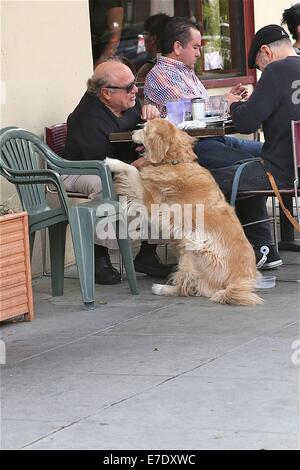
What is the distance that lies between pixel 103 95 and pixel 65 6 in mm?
1037

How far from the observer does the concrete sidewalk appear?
4.03 meters

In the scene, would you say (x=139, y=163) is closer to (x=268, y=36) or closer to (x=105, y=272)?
(x=105, y=272)

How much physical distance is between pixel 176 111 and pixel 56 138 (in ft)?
3.03

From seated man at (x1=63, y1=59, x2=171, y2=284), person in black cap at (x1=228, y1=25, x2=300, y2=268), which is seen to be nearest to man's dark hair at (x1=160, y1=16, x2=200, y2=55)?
seated man at (x1=63, y1=59, x2=171, y2=284)

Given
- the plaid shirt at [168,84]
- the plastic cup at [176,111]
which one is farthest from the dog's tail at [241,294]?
the plaid shirt at [168,84]

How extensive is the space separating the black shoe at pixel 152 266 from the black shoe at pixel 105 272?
182mm

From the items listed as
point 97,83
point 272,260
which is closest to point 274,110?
point 272,260

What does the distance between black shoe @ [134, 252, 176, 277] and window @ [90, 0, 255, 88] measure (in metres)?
3.35

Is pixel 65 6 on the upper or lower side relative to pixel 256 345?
upper

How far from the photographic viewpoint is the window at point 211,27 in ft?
33.5

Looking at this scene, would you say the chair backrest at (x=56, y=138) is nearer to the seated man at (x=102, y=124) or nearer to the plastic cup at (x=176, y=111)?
the seated man at (x=102, y=124)
